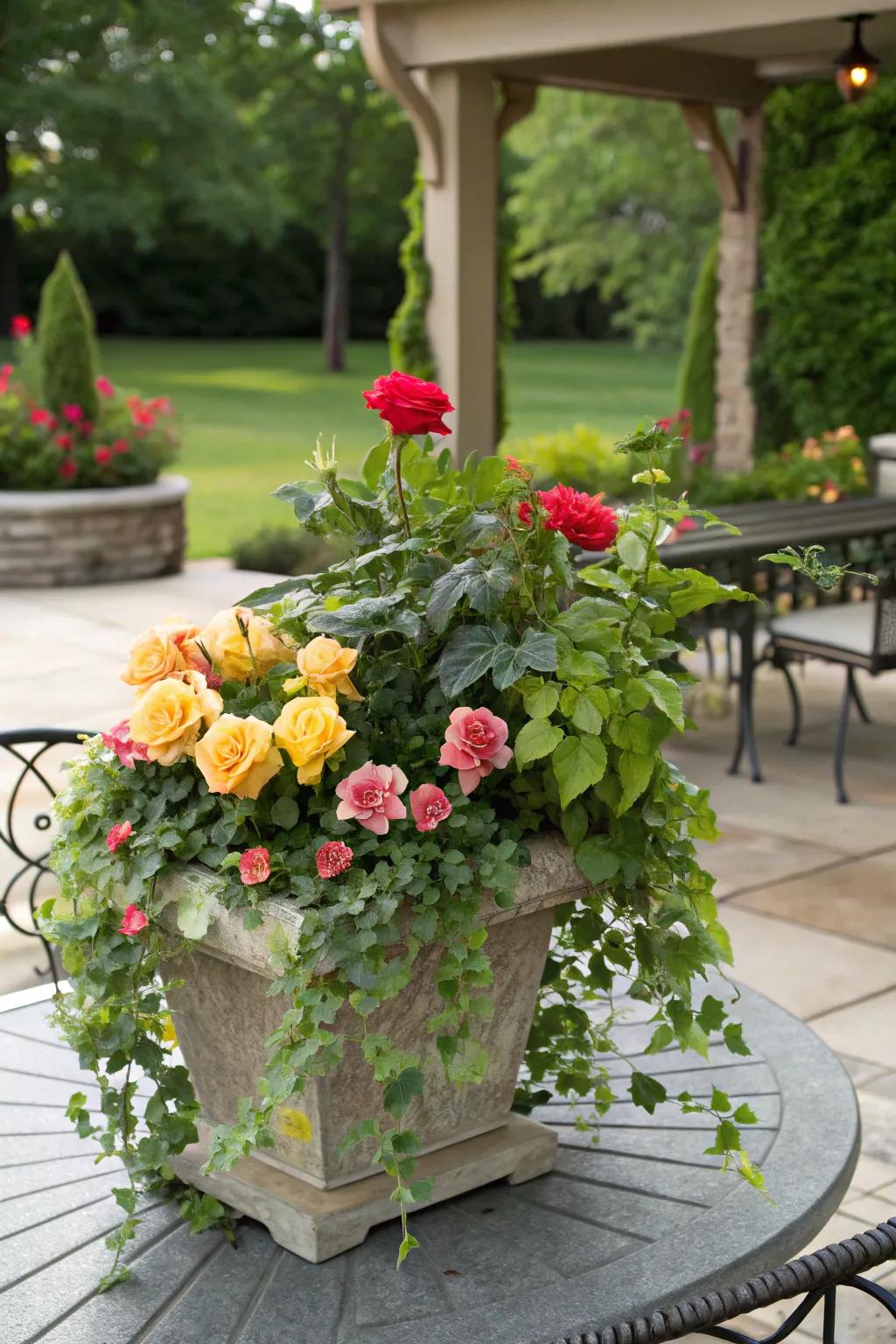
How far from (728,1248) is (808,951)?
2.39 meters

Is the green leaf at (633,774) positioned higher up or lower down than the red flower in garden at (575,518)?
lower down

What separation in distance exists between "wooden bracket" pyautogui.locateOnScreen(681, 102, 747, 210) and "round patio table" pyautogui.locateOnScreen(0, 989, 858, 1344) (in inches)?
296

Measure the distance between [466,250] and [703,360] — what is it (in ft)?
9.41

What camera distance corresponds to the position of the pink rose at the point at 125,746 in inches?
57.4

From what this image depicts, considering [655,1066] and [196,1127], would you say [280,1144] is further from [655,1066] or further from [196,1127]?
[655,1066]

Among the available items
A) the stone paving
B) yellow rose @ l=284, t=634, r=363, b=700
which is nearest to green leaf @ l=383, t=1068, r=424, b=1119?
yellow rose @ l=284, t=634, r=363, b=700

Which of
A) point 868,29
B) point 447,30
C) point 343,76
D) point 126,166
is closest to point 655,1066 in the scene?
point 447,30

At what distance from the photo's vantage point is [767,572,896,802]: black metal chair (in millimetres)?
4707

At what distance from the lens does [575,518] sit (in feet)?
5.03

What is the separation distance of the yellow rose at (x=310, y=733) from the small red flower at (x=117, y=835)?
6.7 inches

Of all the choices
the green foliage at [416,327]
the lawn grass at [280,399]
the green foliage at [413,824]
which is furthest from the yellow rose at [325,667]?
the lawn grass at [280,399]

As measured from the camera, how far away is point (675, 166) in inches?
712

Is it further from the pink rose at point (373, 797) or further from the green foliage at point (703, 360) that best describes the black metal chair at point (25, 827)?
the green foliage at point (703, 360)

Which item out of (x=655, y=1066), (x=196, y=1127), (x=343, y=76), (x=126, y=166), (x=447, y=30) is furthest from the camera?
(x=343, y=76)
